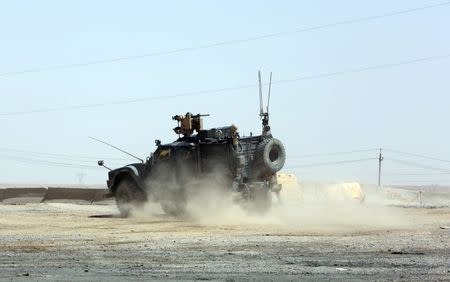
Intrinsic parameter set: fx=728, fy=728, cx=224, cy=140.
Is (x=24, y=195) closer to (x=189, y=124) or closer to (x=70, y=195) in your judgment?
(x=70, y=195)

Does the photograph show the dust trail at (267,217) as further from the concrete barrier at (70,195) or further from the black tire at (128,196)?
the concrete barrier at (70,195)

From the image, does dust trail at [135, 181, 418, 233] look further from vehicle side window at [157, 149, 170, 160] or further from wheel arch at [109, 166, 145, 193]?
vehicle side window at [157, 149, 170, 160]

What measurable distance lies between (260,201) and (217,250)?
9.08 m

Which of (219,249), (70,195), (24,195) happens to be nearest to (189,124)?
(219,249)

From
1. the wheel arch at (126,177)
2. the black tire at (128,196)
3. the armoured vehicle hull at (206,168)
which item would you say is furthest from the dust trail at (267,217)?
the wheel arch at (126,177)

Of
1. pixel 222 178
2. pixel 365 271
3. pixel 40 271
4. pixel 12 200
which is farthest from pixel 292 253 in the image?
pixel 12 200

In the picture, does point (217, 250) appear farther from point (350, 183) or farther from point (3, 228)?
point (350, 183)

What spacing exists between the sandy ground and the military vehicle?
664 millimetres

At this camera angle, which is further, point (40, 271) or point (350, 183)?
point (350, 183)

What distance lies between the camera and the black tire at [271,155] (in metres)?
22.0

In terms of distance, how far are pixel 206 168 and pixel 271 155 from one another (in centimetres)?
204

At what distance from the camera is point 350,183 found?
35.2 m

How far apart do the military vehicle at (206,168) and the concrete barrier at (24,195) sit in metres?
16.0

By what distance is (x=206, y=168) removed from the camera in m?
22.1
